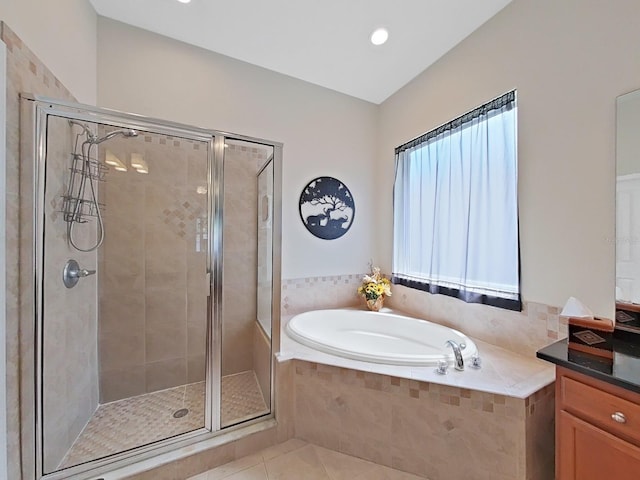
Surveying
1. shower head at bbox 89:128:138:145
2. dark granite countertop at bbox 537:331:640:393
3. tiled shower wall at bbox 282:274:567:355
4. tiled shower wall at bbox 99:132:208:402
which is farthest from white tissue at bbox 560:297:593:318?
shower head at bbox 89:128:138:145

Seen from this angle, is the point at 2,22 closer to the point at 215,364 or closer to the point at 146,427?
the point at 215,364

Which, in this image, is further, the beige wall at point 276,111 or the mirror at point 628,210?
the beige wall at point 276,111

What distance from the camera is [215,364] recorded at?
1.85m

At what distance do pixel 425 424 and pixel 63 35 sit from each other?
120 inches

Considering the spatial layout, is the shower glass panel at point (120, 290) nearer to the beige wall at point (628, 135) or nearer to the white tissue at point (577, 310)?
the white tissue at point (577, 310)

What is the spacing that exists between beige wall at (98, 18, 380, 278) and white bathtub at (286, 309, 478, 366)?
509 millimetres

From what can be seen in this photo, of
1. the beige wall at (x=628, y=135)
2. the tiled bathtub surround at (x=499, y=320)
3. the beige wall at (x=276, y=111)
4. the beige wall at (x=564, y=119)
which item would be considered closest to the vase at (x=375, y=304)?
the tiled bathtub surround at (x=499, y=320)

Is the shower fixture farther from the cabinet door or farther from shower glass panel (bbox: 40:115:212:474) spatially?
the cabinet door

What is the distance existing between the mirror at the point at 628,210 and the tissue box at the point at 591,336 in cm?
18

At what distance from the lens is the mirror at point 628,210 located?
132 cm

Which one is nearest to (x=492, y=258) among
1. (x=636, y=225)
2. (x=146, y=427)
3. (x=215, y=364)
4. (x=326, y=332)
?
(x=636, y=225)

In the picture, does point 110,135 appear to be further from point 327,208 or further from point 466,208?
point 466,208

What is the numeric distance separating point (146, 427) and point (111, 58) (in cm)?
270

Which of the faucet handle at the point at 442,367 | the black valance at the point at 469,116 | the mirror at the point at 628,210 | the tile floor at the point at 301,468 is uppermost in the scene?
the black valance at the point at 469,116
